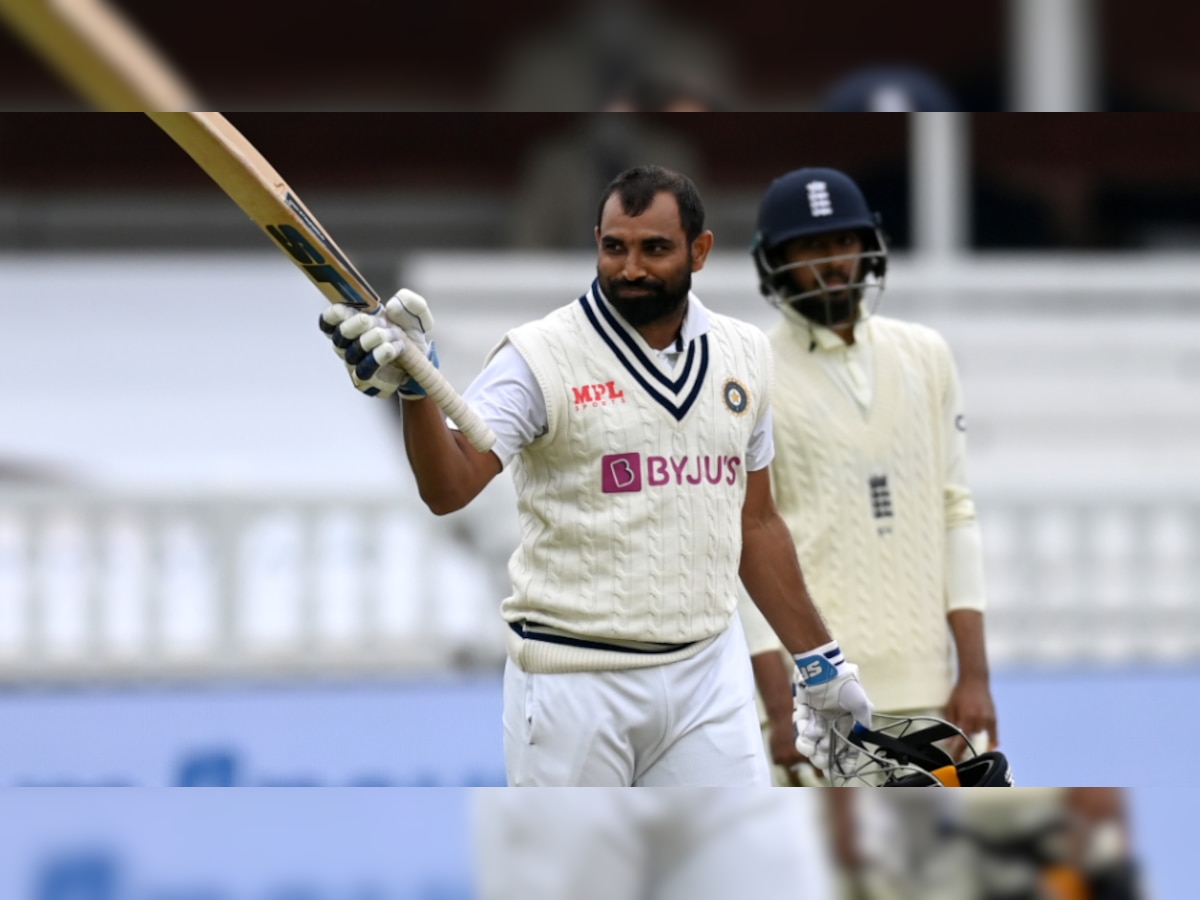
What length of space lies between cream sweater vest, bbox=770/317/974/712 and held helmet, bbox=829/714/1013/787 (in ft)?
0.68

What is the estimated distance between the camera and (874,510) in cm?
299

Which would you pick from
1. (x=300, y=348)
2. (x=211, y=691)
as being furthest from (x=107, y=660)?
(x=300, y=348)

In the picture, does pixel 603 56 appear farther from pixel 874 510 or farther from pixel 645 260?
pixel 874 510

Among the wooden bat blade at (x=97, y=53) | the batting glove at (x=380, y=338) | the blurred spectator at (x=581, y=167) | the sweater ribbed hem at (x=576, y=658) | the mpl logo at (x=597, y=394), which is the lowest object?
the sweater ribbed hem at (x=576, y=658)

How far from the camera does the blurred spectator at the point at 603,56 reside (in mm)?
1058

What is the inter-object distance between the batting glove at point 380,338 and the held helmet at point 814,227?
1073 mm

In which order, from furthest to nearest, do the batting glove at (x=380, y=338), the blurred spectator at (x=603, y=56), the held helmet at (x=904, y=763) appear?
the held helmet at (x=904, y=763), the batting glove at (x=380, y=338), the blurred spectator at (x=603, y=56)

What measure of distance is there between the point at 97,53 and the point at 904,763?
1.93 meters

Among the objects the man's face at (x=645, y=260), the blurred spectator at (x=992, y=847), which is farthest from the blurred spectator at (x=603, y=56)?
the man's face at (x=645, y=260)

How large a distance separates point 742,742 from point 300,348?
7097 millimetres

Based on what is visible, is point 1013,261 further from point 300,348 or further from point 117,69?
point 117,69

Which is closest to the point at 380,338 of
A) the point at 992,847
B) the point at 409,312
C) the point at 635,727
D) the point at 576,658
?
the point at 409,312

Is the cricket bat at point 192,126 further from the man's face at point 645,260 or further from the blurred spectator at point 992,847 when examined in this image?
the blurred spectator at point 992,847

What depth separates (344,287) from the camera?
202 cm
